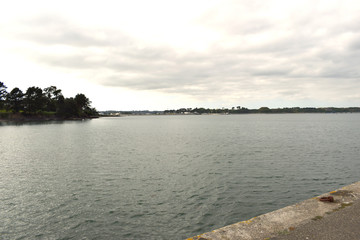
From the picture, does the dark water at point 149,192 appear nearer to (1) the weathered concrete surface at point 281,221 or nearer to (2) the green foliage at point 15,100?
(1) the weathered concrete surface at point 281,221

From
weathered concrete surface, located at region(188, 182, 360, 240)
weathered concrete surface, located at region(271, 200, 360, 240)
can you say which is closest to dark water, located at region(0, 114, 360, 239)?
weathered concrete surface, located at region(188, 182, 360, 240)

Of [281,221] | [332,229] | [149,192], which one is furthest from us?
[149,192]

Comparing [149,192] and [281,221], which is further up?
Answer: [281,221]

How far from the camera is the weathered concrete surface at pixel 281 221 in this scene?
750cm

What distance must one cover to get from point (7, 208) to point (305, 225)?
1960 centimetres

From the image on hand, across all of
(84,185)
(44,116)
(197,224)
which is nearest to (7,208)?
(84,185)

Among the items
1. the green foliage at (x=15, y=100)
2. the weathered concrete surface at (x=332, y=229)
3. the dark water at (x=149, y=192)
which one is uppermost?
the green foliage at (x=15, y=100)

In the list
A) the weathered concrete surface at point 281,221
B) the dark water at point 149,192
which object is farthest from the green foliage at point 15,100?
the weathered concrete surface at point 281,221

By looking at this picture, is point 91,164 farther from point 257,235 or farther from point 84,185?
point 257,235

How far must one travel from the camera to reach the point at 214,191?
19578 millimetres

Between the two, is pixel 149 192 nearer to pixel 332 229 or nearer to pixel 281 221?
pixel 281 221

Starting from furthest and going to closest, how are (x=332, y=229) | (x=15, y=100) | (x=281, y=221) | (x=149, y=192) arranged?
1. (x=15, y=100)
2. (x=149, y=192)
3. (x=281, y=221)
4. (x=332, y=229)

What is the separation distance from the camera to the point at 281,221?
8383 mm

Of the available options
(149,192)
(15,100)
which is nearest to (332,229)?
(149,192)
